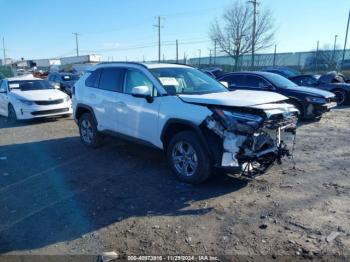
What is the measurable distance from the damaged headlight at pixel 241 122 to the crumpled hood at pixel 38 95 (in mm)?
8459

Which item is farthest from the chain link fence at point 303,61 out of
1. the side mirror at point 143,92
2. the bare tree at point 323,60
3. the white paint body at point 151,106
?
the side mirror at point 143,92

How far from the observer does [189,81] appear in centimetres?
597

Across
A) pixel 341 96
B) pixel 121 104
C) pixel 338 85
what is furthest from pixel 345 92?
pixel 121 104

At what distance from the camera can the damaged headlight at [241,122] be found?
4.46 metres

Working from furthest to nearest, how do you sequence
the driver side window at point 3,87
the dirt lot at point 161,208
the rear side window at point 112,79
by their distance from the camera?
the driver side window at point 3,87, the rear side window at point 112,79, the dirt lot at point 161,208

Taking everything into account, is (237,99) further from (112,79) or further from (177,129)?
(112,79)

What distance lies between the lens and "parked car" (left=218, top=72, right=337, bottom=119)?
10602 mm

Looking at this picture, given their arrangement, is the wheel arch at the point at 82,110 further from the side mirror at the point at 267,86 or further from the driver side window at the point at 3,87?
the side mirror at the point at 267,86

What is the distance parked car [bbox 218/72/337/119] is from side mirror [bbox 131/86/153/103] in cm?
591

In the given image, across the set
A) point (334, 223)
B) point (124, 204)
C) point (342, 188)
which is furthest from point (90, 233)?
point (342, 188)

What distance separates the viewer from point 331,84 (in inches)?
603

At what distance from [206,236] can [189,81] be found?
3.06 m

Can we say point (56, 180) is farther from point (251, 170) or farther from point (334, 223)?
point (334, 223)

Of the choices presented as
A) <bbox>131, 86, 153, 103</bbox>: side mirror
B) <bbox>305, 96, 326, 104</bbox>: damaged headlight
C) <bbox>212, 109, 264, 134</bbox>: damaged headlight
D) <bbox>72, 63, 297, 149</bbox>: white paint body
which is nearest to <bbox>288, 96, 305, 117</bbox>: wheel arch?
<bbox>305, 96, 326, 104</bbox>: damaged headlight
